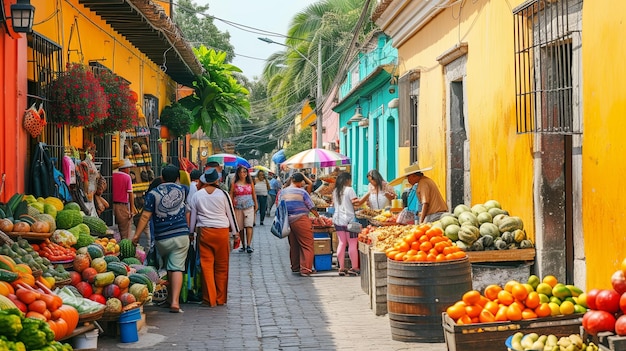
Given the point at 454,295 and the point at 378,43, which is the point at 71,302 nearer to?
the point at 454,295

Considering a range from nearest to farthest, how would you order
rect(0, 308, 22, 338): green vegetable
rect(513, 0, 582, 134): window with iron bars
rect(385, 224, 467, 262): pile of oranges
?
1. rect(0, 308, 22, 338): green vegetable
2. rect(513, 0, 582, 134): window with iron bars
3. rect(385, 224, 467, 262): pile of oranges

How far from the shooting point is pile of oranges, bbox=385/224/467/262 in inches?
347

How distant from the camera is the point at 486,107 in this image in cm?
1109

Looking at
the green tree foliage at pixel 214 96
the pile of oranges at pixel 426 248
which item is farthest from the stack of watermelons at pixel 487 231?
the green tree foliage at pixel 214 96

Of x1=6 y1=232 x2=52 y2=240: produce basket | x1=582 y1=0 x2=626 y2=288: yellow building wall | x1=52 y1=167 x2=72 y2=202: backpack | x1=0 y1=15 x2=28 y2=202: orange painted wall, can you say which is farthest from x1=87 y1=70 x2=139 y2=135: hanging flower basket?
x1=582 y1=0 x2=626 y2=288: yellow building wall

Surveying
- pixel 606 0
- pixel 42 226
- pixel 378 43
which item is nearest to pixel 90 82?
pixel 42 226

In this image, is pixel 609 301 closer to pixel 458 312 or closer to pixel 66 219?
pixel 458 312

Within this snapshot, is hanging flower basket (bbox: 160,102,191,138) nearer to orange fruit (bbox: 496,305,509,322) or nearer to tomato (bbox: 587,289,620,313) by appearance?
orange fruit (bbox: 496,305,509,322)

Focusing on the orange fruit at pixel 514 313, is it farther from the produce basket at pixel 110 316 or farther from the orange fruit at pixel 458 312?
the produce basket at pixel 110 316

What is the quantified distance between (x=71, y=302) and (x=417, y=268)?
3274 mm

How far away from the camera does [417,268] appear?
8.68 m

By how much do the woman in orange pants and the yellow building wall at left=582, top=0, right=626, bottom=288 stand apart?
5.07 m

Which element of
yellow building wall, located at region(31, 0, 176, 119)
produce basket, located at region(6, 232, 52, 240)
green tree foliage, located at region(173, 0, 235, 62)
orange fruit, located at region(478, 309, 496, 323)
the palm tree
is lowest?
orange fruit, located at region(478, 309, 496, 323)

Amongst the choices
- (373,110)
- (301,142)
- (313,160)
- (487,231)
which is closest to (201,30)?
(301,142)
